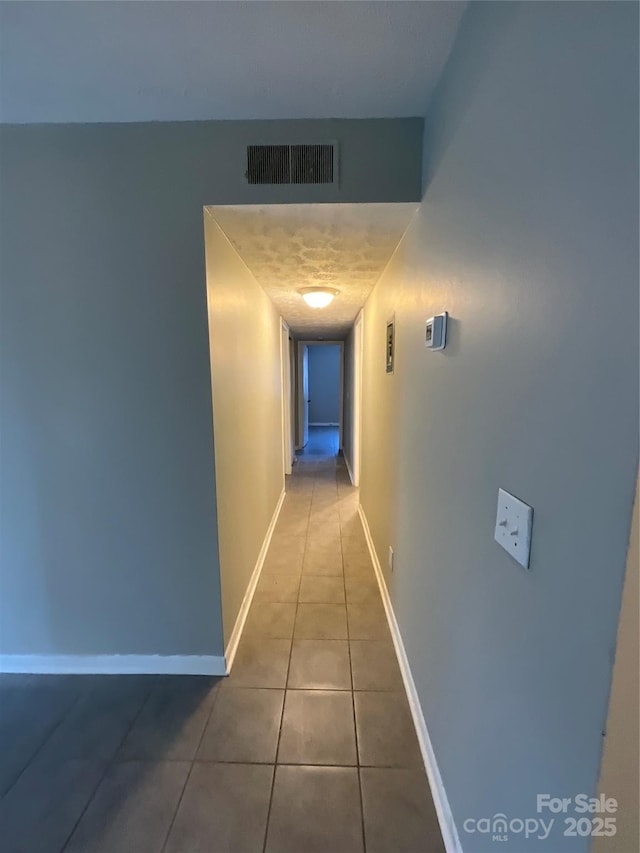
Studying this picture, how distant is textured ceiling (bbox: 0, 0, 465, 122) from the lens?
102 centimetres

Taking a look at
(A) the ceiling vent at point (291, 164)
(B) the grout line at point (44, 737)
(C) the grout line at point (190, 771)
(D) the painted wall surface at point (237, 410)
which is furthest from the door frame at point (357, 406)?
(B) the grout line at point (44, 737)

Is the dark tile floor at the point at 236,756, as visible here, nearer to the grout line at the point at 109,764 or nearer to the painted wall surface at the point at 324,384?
the grout line at the point at 109,764

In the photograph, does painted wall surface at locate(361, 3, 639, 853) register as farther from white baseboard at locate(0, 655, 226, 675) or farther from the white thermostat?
white baseboard at locate(0, 655, 226, 675)

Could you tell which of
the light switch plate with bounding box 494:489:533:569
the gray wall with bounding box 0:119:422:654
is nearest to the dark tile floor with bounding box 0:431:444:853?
the gray wall with bounding box 0:119:422:654

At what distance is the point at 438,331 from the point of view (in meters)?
1.18

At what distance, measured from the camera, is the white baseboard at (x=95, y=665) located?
5.76ft

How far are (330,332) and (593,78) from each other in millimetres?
5439


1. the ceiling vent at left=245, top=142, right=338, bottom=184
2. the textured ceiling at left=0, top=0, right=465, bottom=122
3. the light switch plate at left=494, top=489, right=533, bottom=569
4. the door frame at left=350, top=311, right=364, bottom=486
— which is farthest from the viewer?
the door frame at left=350, top=311, right=364, bottom=486

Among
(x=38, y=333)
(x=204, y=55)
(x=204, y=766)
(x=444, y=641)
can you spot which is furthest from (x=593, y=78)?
(x=204, y=766)

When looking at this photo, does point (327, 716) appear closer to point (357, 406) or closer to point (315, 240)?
point (315, 240)

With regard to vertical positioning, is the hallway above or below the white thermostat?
below

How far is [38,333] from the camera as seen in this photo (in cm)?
157

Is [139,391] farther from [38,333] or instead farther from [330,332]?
[330,332]

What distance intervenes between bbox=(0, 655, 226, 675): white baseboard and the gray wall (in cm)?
5
